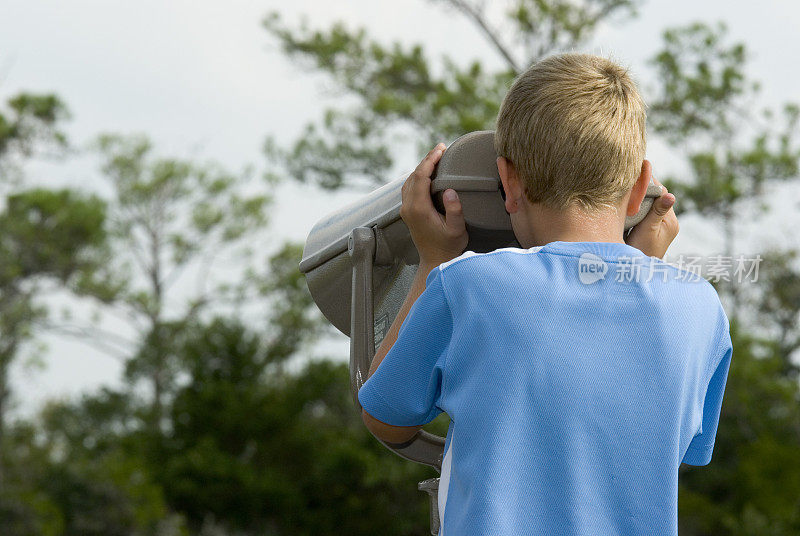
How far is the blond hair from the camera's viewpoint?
107 cm

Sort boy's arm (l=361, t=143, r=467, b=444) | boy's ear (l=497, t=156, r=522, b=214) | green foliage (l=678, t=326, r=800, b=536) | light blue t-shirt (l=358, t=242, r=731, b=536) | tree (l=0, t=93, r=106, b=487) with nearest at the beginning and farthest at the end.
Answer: light blue t-shirt (l=358, t=242, r=731, b=536) → boy's ear (l=497, t=156, r=522, b=214) → boy's arm (l=361, t=143, r=467, b=444) → green foliage (l=678, t=326, r=800, b=536) → tree (l=0, t=93, r=106, b=487)

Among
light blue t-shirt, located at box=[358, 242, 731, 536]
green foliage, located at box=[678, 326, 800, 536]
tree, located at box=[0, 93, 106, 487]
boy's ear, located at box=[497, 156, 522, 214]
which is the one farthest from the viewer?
tree, located at box=[0, 93, 106, 487]

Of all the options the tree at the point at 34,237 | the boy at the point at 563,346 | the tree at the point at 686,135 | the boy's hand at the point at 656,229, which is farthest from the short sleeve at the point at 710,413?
the tree at the point at 34,237

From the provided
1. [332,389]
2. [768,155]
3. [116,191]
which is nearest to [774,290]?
[768,155]

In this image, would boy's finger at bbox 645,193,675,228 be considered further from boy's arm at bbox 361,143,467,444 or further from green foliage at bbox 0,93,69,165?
green foliage at bbox 0,93,69,165

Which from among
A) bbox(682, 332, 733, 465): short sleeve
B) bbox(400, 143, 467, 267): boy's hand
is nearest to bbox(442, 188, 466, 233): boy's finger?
bbox(400, 143, 467, 267): boy's hand

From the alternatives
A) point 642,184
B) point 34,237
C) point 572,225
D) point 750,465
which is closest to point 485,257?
point 572,225

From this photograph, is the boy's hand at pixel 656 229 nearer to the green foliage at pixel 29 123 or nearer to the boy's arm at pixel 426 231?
the boy's arm at pixel 426 231

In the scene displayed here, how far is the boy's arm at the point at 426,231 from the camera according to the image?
4.04 ft

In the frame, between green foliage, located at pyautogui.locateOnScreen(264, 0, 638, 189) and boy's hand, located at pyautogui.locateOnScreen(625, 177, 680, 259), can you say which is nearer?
boy's hand, located at pyautogui.locateOnScreen(625, 177, 680, 259)

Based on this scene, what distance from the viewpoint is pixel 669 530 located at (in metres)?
1.02

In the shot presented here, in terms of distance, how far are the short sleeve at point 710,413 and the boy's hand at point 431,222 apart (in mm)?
350

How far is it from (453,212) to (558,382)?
0.31 meters

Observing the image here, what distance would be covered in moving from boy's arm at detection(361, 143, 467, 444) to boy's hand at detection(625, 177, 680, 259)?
235 mm
